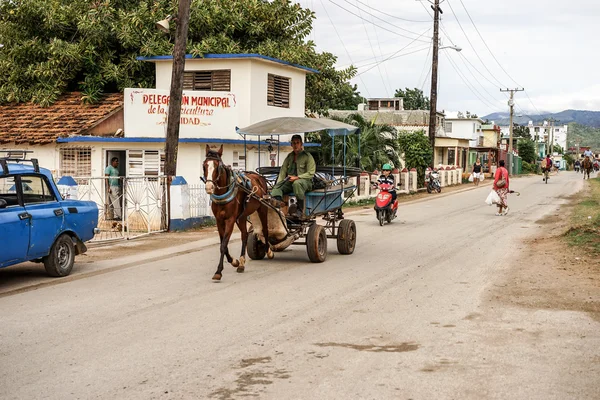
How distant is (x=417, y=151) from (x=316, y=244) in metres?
28.9

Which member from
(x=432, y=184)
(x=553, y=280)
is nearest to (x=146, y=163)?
(x=553, y=280)

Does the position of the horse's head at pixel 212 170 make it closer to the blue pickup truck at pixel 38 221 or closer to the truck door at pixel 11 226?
the blue pickup truck at pixel 38 221

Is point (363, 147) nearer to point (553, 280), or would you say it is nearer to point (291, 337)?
point (553, 280)

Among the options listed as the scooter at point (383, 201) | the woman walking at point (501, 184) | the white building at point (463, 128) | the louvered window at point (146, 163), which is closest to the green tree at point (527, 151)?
the white building at point (463, 128)

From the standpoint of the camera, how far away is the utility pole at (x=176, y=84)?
19969 millimetres

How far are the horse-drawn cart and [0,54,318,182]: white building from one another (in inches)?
360

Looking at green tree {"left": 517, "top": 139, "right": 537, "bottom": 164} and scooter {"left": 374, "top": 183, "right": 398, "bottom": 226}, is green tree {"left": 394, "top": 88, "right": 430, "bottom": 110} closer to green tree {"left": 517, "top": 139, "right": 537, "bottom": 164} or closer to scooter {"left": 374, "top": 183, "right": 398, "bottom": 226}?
green tree {"left": 517, "top": 139, "right": 537, "bottom": 164}

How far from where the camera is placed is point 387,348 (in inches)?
299

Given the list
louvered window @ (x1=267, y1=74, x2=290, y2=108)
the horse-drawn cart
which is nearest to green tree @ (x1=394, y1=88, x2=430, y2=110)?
louvered window @ (x1=267, y1=74, x2=290, y2=108)

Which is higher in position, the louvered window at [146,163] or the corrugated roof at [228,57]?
the corrugated roof at [228,57]

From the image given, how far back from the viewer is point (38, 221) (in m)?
11.7

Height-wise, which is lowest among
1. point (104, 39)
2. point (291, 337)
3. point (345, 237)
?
point (291, 337)

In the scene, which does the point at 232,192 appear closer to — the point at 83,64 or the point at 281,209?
the point at 281,209

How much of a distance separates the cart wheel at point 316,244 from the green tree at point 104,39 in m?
16.5
